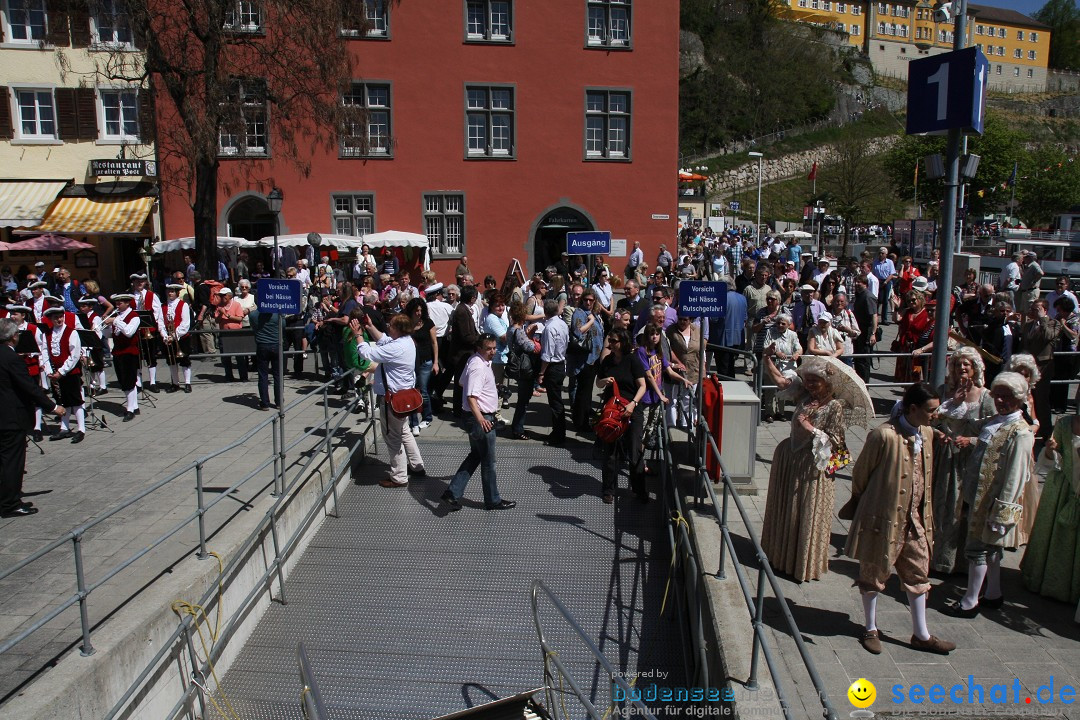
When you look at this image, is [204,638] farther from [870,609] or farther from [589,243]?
[589,243]

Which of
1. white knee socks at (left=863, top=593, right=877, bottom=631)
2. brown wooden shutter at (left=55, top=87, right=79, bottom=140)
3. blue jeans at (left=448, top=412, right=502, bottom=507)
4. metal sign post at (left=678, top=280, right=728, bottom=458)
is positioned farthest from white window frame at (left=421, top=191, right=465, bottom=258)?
white knee socks at (left=863, top=593, right=877, bottom=631)

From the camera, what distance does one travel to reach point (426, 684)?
251 inches

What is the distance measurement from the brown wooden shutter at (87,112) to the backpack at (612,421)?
2322 cm

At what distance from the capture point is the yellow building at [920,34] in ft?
342

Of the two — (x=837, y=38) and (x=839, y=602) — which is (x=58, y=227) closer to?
(x=839, y=602)

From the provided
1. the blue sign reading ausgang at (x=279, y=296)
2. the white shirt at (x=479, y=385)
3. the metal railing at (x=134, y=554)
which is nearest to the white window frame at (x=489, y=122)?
the metal railing at (x=134, y=554)

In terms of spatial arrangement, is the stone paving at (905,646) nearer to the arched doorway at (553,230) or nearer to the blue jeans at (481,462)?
the blue jeans at (481,462)

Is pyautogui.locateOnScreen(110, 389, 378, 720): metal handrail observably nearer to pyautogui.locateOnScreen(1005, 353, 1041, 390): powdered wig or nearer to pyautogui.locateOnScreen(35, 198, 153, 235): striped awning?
pyautogui.locateOnScreen(1005, 353, 1041, 390): powdered wig

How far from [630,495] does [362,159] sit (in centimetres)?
1951

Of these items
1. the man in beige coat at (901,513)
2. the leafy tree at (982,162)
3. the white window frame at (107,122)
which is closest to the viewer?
the man in beige coat at (901,513)

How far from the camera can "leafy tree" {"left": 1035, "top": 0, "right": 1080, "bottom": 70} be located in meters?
120

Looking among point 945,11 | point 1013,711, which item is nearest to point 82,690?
point 1013,711

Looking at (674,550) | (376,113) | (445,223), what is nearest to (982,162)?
(445,223)

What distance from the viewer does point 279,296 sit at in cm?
918
